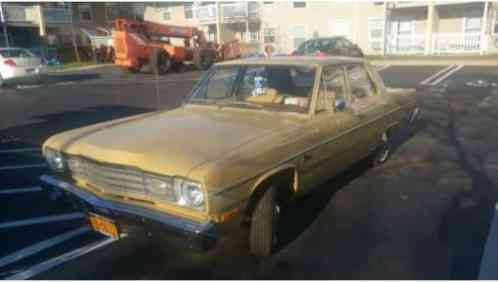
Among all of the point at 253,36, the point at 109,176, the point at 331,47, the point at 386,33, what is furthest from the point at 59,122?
the point at 253,36

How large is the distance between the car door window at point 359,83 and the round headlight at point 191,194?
100 inches

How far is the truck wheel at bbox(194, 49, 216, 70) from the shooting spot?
73.6 feet

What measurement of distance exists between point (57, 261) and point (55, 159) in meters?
0.89

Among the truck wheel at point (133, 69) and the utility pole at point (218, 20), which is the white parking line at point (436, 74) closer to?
the truck wheel at point (133, 69)

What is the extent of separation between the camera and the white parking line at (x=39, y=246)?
355 centimetres

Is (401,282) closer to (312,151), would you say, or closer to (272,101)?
(312,151)

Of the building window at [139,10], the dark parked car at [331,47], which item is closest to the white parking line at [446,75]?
the dark parked car at [331,47]

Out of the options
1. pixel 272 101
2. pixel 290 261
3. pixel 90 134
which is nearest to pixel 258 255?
pixel 290 261

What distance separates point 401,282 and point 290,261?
0.88 metres

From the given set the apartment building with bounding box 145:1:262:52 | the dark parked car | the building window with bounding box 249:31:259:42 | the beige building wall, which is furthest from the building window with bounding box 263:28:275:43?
the dark parked car

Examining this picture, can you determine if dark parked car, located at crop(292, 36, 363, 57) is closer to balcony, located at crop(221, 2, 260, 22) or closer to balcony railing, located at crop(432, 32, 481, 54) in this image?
balcony railing, located at crop(432, 32, 481, 54)

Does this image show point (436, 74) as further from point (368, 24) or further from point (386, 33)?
point (368, 24)

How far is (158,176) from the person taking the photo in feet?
9.61

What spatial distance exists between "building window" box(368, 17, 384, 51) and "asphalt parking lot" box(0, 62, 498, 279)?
68.1ft
